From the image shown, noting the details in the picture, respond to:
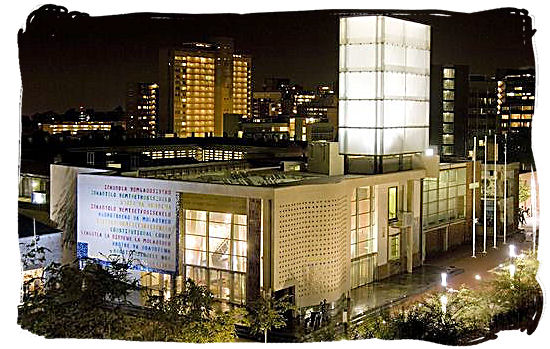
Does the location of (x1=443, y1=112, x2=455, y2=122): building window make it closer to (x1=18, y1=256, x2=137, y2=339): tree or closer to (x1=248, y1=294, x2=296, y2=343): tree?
(x1=248, y1=294, x2=296, y2=343): tree

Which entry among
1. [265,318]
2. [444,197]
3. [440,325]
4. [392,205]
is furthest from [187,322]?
[444,197]

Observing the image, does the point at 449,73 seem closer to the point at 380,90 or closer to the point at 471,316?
the point at 380,90

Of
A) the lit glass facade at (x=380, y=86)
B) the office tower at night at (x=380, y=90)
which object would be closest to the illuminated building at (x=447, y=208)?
the office tower at night at (x=380, y=90)

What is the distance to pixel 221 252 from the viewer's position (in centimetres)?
649

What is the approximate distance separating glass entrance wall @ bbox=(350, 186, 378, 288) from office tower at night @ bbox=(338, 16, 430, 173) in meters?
0.34

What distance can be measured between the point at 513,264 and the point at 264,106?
245cm

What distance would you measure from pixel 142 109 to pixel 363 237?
7.64 ft

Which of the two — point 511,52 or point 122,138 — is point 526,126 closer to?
point 511,52

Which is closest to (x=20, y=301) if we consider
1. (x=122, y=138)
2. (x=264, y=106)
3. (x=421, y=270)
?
(x=264, y=106)

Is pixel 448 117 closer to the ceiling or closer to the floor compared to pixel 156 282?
closer to the ceiling

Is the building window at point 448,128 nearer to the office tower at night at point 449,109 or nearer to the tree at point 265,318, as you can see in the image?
the office tower at night at point 449,109

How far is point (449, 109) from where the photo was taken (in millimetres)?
15016

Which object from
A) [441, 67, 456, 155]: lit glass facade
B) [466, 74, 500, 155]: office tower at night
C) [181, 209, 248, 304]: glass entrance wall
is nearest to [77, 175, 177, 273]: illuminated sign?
[181, 209, 248, 304]: glass entrance wall

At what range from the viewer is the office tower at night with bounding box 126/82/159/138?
19.0 ft
